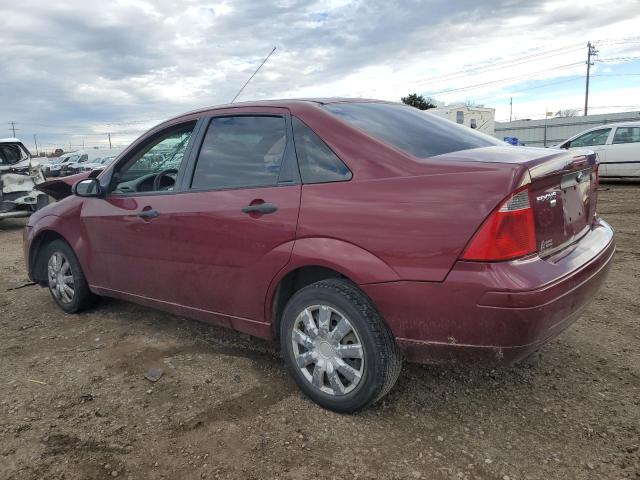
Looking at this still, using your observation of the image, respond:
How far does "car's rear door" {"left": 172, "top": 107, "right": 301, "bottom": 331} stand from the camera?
292cm

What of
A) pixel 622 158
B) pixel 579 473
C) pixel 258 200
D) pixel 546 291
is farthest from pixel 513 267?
pixel 622 158

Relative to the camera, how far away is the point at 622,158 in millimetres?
12805

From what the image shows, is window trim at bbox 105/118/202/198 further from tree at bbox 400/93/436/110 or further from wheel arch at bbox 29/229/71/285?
tree at bbox 400/93/436/110

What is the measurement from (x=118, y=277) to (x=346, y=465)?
245 cm

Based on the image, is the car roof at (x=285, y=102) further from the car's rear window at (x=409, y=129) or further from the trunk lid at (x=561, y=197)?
the trunk lid at (x=561, y=197)

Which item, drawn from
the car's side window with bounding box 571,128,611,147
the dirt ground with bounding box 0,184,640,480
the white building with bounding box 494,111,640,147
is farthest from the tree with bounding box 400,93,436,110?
the dirt ground with bounding box 0,184,640,480

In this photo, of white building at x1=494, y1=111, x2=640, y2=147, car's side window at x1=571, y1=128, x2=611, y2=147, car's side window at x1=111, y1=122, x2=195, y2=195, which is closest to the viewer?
car's side window at x1=111, y1=122, x2=195, y2=195

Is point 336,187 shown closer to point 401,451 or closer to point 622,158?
point 401,451

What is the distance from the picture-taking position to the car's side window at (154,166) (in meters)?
3.74

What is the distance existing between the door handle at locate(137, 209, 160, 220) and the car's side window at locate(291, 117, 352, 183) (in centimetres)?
120

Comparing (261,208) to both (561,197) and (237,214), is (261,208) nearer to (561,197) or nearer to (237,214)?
(237,214)

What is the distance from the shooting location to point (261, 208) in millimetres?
2953

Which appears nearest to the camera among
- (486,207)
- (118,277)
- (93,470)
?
(486,207)

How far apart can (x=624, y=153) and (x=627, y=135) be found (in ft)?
1.51
